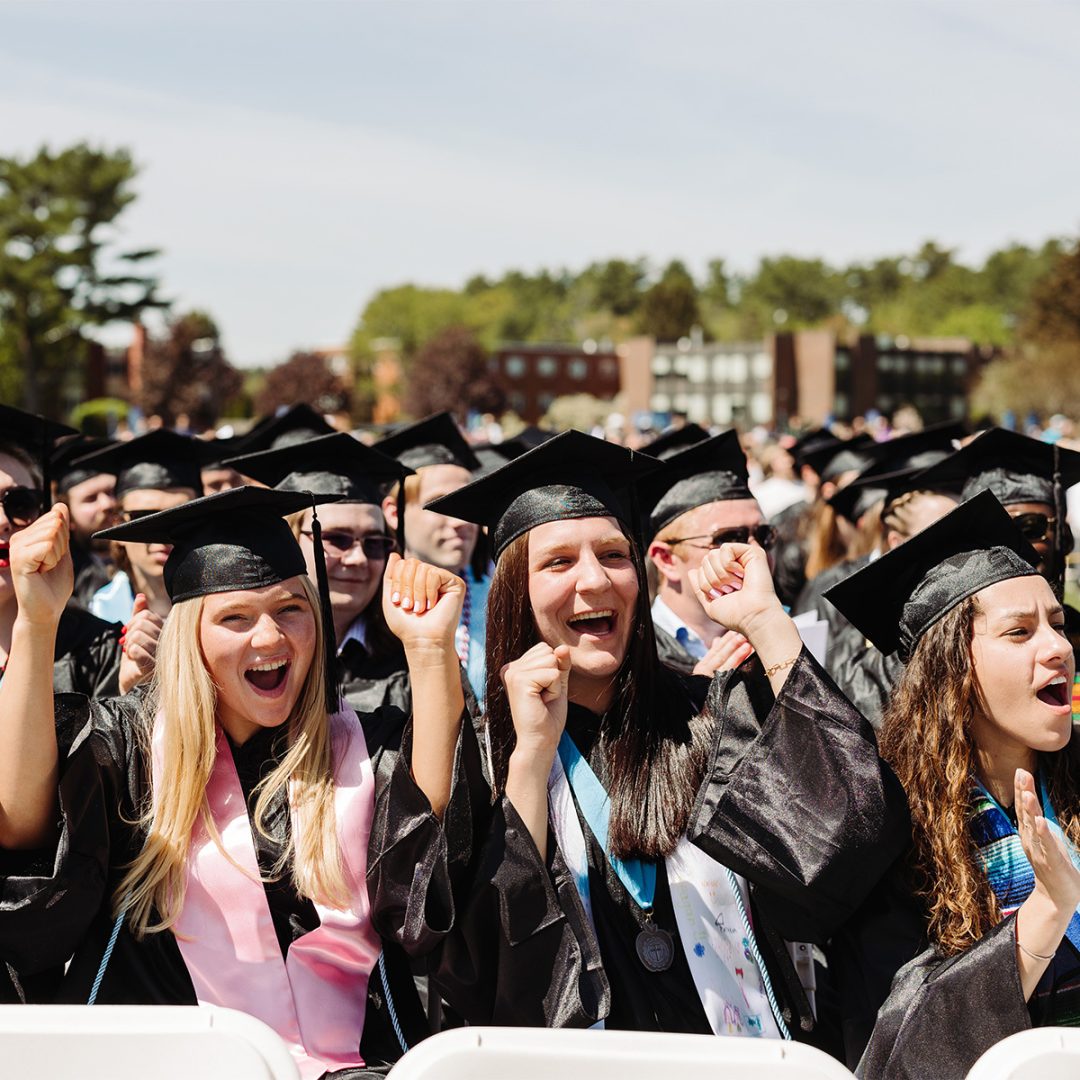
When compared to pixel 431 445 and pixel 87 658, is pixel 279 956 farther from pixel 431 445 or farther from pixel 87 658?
pixel 431 445

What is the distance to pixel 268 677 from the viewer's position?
9.71ft

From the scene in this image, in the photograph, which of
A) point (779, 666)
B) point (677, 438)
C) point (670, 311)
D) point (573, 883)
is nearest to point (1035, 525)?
point (677, 438)

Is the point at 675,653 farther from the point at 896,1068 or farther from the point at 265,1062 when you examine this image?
the point at 265,1062

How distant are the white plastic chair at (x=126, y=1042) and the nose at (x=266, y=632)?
97 centimetres

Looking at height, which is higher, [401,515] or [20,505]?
[20,505]

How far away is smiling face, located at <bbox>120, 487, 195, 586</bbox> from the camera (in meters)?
4.87

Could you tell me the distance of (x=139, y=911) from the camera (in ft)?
8.94

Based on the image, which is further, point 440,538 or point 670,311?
point 670,311

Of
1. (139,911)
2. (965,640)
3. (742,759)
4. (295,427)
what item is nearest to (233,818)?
(139,911)

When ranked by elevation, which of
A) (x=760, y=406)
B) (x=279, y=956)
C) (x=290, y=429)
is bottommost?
(x=760, y=406)

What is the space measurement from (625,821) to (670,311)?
10266cm

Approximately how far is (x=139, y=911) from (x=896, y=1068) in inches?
61.8

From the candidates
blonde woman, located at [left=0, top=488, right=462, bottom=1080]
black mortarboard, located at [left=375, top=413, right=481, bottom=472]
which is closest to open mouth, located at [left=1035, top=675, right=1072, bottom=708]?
blonde woman, located at [left=0, top=488, right=462, bottom=1080]

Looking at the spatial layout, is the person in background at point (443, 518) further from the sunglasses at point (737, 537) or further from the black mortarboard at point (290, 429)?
the sunglasses at point (737, 537)
